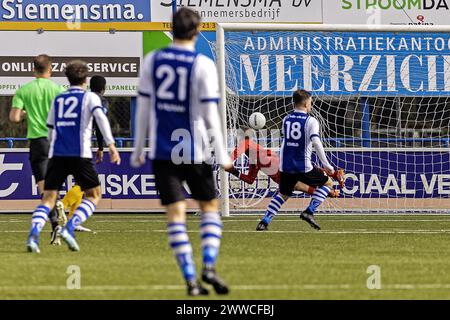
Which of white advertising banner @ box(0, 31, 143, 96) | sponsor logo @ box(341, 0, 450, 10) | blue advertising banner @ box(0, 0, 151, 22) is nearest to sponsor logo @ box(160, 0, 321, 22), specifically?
sponsor logo @ box(341, 0, 450, 10)

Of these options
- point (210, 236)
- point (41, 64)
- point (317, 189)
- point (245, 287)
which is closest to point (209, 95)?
point (210, 236)

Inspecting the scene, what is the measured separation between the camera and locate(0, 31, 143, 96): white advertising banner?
25.7 m

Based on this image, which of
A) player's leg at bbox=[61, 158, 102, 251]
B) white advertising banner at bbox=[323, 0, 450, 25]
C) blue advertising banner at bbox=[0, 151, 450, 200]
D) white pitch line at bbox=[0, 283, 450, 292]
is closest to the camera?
white pitch line at bbox=[0, 283, 450, 292]

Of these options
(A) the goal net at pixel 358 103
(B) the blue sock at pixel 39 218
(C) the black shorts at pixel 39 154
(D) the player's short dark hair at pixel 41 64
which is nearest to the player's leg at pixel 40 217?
(B) the blue sock at pixel 39 218

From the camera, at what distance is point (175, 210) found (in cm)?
838

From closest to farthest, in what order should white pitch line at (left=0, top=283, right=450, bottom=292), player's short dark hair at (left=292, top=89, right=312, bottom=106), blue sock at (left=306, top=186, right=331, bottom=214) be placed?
white pitch line at (left=0, top=283, right=450, bottom=292), player's short dark hair at (left=292, top=89, right=312, bottom=106), blue sock at (left=306, top=186, right=331, bottom=214)

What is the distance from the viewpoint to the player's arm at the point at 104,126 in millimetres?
11548

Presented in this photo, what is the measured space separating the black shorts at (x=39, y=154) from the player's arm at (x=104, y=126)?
176 cm

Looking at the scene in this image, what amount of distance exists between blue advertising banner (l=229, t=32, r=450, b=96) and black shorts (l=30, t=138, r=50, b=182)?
719 cm

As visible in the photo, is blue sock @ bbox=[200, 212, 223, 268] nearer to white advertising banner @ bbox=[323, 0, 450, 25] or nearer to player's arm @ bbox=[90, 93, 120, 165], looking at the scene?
player's arm @ bbox=[90, 93, 120, 165]

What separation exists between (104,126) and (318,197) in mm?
5353

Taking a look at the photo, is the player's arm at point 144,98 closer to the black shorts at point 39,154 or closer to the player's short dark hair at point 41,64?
the player's short dark hair at point 41,64

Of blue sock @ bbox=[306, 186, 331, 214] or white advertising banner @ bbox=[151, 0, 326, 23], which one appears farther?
white advertising banner @ bbox=[151, 0, 326, 23]

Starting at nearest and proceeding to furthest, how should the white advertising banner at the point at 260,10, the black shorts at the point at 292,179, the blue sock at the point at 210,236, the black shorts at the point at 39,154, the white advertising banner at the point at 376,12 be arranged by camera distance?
the blue sock at the point at 210,236, the black shorts at the point at 39,154, the black shorts at the point at 292,179, the white advertising banner at the point at 260,10, the white advertising banner at the point at 376,12
